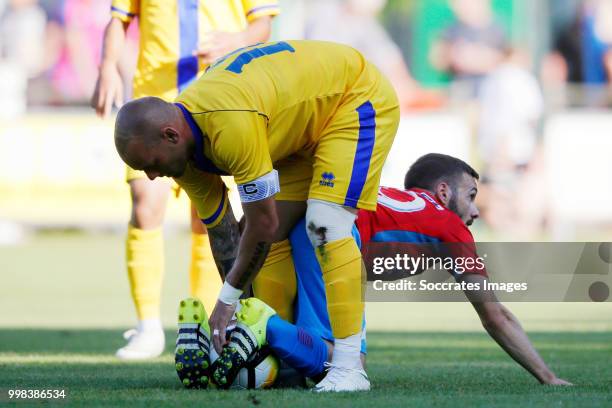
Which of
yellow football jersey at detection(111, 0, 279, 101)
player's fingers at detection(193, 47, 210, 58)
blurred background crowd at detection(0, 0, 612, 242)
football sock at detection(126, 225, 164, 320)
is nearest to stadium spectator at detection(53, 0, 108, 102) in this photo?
blurred background crowd at detection(0, 0, 612, 242)

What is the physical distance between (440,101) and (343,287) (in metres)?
13.5

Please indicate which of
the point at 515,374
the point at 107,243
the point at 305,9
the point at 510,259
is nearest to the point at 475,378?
the point at 515,374

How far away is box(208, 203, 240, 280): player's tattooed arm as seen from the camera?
5.32m

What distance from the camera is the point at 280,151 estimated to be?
5.05 metres

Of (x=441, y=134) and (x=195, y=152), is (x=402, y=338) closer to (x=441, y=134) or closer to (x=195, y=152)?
(x=195, y=152)

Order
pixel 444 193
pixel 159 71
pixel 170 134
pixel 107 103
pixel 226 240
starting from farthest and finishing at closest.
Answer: pixel 159 71
pixel 107 103
pixel 444 193
pixel 226 240
pixel 170 134

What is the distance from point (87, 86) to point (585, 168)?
721 centimetres

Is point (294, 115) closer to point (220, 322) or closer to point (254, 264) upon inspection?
point (254, 264)

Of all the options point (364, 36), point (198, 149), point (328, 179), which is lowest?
point (364, 36)

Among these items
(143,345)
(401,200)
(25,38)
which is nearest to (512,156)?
(25,38)

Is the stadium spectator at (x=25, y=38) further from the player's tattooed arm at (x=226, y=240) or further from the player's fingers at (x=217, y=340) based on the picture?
the player's fingers at (x=217, y=340)

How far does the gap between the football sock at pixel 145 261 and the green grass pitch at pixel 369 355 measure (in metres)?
0.35

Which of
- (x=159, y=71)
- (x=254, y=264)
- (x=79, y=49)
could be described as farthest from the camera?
(x=79, y=49)

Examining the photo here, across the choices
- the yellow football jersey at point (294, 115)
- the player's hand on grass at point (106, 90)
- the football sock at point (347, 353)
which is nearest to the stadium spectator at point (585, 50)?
the player's hand on grass at point (106, 90)
